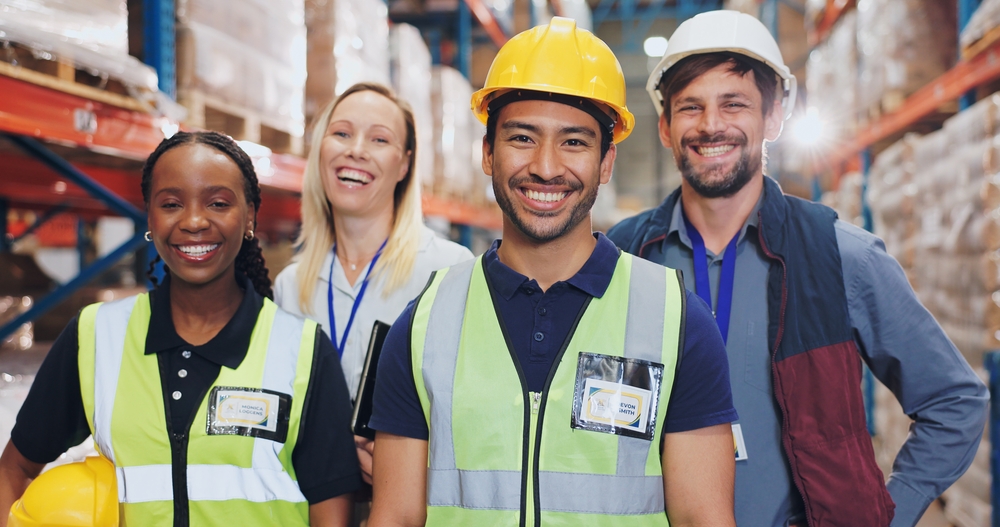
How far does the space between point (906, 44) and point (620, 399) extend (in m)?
4.62

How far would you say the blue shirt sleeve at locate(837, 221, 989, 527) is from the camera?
1.86 m

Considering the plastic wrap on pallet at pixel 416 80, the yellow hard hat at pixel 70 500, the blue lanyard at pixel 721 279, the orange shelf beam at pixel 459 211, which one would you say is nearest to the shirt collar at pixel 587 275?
the blue lanyard at pixel 721 279

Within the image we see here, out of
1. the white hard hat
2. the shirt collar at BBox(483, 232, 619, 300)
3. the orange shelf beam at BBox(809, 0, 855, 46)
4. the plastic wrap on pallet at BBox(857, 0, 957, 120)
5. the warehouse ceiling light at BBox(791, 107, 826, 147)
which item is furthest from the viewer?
the warehouse ceiling light at BBox(791, 107, 826, 147)

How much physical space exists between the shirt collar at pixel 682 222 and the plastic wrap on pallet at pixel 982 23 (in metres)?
2.61

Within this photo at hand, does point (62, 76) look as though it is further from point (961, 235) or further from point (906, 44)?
point (906, 44)

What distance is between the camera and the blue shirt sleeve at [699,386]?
148 cm

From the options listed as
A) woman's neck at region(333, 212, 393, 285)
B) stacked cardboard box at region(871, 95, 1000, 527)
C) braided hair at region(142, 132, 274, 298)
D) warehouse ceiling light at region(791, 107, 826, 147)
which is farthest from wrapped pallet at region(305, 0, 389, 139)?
warehouse ceiling light at region(791, 107, 826, 147)

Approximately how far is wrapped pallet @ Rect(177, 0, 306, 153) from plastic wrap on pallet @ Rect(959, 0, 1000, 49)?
11.8 feet

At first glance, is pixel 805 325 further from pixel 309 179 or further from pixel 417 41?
pixel 417 41

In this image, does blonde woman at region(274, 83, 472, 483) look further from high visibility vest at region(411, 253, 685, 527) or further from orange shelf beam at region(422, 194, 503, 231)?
orange shelf beam at region(422, 194, 503, 231)

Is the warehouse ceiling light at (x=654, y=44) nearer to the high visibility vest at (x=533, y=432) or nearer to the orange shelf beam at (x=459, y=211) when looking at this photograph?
the orange shelf beam at (x=459, y=211)

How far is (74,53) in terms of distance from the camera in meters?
2.35

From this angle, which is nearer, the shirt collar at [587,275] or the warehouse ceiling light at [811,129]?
the shirt collar at [587,275]

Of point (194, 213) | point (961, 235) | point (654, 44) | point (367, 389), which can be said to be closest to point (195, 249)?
point (194, 213)
